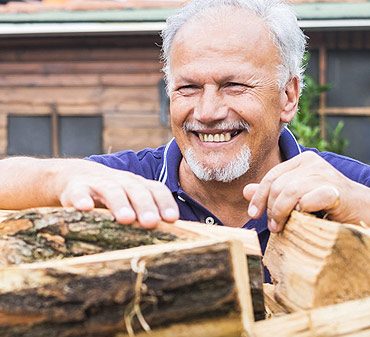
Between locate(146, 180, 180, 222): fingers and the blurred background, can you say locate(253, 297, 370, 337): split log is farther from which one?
the blurred background

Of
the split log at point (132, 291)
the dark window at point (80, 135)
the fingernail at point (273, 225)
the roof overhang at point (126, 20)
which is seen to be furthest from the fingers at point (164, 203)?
the dark window at point (80, 135)

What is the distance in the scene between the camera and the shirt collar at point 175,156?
2850 mm

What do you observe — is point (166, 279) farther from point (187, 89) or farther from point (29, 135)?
point (29, 135)

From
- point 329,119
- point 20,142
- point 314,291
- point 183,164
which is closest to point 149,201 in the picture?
point 314,291

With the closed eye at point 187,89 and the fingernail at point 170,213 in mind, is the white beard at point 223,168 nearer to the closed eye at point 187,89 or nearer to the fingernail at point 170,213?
the closed eye at point 187,89

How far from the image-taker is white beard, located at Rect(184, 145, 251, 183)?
2645 millimetres

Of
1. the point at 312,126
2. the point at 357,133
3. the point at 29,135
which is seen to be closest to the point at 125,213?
the point at 312,126

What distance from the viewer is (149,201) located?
141cm

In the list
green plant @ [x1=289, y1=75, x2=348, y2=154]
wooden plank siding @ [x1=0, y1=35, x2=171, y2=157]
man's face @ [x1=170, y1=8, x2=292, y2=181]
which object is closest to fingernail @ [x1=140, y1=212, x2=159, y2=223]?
man's face @ [x1=170, y1=8, x2=292, y2=181]

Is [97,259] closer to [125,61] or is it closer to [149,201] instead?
[149,201]

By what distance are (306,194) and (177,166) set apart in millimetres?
1401

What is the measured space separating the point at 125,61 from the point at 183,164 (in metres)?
8.02

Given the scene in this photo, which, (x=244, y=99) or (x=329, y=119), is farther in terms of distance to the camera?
(x=329, y=119)

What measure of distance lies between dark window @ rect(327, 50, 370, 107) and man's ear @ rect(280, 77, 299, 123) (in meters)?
7.83
